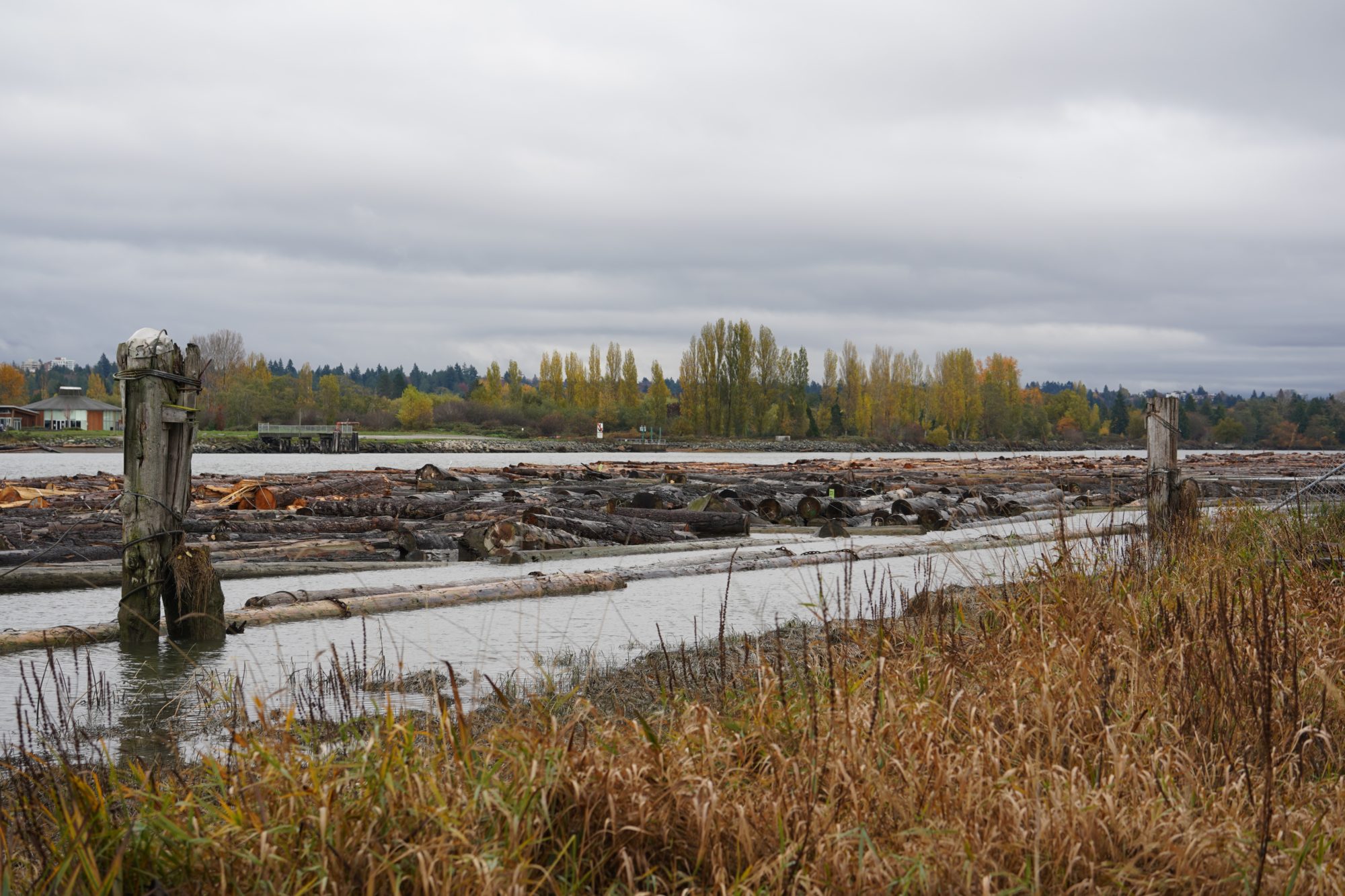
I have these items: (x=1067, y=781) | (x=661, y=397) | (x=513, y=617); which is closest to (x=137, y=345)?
(x=513, y=617)

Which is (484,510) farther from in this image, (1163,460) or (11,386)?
(11,386)

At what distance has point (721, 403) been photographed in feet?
347

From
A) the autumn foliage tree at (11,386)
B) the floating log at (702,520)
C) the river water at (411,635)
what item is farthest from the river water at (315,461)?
the autumn foliage tree at (11,386)

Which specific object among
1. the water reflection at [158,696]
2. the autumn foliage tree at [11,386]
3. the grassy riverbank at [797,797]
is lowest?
the water reflection at [158,696]

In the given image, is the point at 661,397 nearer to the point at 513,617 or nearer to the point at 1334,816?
the point at 513,617

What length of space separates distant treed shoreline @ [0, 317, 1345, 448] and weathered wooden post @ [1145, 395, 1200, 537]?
93484 millimetres

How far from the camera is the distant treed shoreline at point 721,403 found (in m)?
105

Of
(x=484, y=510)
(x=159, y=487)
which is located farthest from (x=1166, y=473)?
(x=484, y=510)

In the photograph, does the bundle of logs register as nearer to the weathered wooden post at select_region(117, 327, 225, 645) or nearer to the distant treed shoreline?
the weathered wooden post at select_region(117, 327, 225, 645)

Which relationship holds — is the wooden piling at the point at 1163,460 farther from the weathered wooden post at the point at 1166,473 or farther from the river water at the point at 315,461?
the river water at the point at 315,461

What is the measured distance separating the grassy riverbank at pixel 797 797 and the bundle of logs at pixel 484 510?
640cm

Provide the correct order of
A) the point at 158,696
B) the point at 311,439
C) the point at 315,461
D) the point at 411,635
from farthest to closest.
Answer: the point at 311,439 → the point at 315,461 → the point at 411,635 → the point at 158,696

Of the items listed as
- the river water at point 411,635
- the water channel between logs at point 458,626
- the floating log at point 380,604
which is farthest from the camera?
the floating log at point 380,604

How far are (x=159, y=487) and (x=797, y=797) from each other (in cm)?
636
